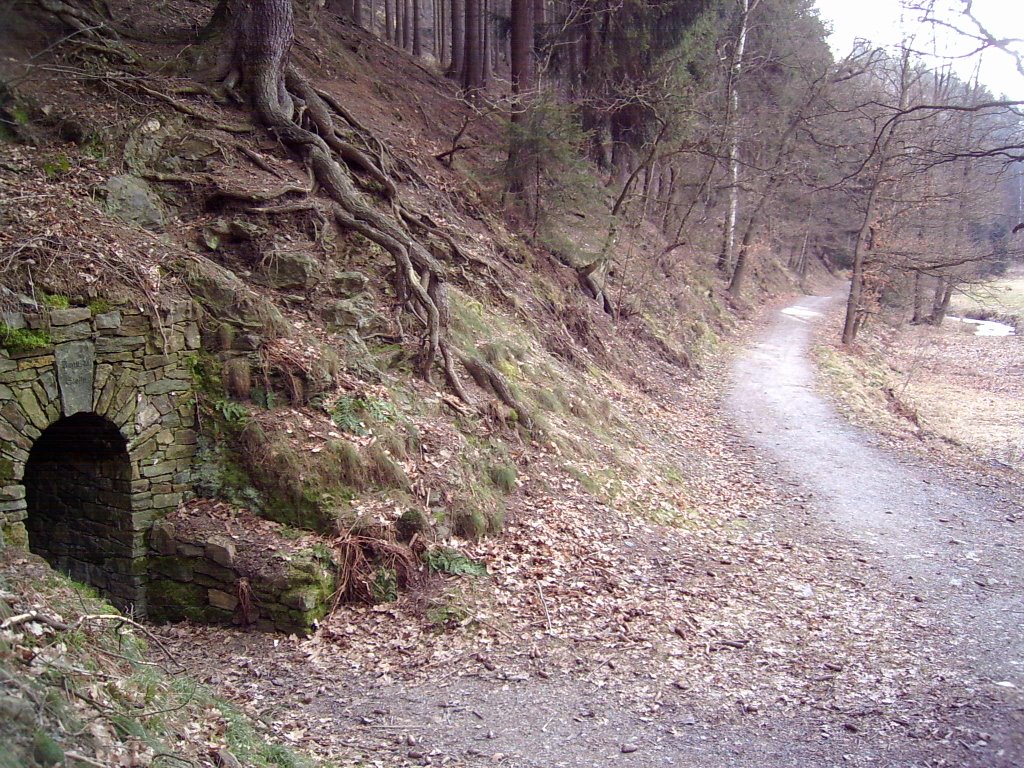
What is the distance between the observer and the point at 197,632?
6.88 meters

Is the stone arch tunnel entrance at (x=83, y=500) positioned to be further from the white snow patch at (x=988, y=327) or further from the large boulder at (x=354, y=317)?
the white snow patch at (x=988, y=327)

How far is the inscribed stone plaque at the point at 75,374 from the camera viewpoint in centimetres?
656

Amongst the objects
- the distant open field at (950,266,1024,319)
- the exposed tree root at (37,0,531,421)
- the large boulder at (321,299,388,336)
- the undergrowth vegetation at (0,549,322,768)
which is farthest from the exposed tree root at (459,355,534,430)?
the distant open field at (950,266,1024,319)

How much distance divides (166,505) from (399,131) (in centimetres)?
1067

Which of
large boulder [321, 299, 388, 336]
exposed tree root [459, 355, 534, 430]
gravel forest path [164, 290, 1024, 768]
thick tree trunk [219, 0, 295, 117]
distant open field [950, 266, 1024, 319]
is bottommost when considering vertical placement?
gravel forest path [164, 290, 1024, 768]

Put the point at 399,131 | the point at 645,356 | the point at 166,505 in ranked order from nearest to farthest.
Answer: the point at 166,505 < the point at 399,131 < the point at 645,356

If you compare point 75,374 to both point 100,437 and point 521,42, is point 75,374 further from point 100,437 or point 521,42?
point 521,42

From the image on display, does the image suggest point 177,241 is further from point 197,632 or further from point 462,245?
point 462,245

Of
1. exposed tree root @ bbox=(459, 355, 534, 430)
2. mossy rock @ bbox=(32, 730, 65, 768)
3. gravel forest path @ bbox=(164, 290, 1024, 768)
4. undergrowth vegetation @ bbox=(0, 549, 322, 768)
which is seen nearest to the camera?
mossy rock @ bbox=(32, 730, 65, 768)

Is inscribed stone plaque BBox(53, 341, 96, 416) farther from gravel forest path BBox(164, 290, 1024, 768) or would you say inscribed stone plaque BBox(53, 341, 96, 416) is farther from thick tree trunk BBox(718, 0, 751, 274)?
thick tree trunk BBox(718, 0, 751, 274)

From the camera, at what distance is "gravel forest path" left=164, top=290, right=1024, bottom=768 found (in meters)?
5.31

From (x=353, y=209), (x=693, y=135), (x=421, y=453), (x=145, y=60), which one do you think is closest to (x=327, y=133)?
(x=353, y=209)

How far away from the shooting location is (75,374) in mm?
6645

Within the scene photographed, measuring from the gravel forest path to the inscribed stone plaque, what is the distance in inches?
93.6
